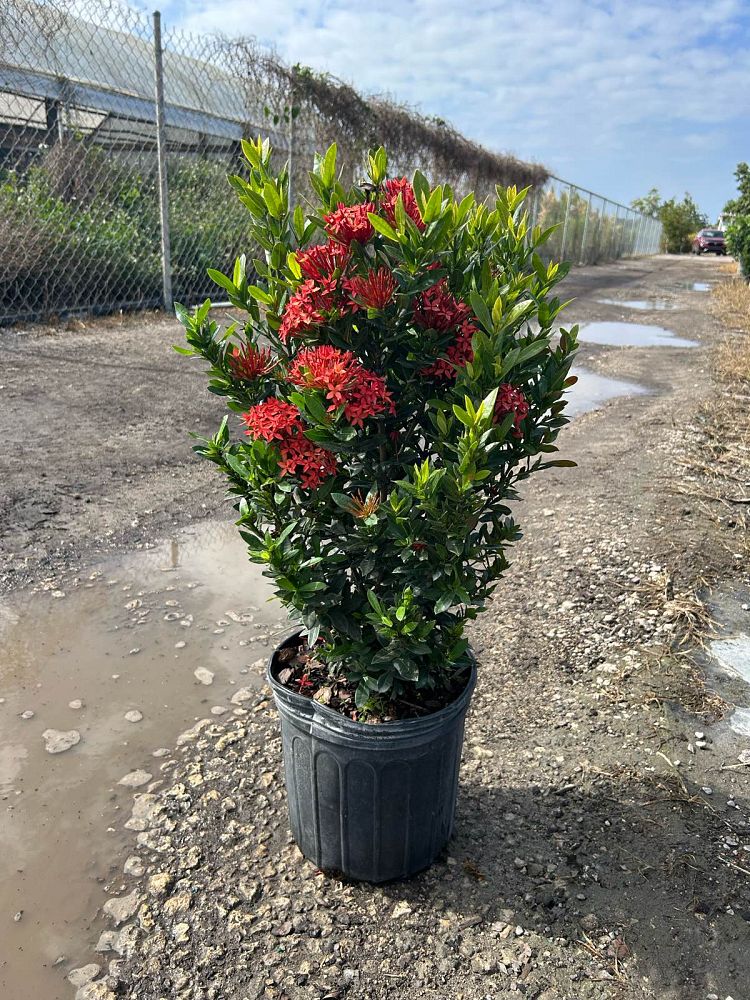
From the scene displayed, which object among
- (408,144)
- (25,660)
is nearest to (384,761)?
(25,660)

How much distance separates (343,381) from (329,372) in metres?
0.04

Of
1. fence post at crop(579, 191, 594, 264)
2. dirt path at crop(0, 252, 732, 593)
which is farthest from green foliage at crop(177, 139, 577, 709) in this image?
fence post at crop(579, 191, 594, 264)

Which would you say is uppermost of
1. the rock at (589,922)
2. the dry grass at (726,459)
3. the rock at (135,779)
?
the dry grass at (726,459)

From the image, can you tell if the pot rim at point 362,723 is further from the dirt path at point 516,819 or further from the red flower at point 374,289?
the red flower at point 374,289

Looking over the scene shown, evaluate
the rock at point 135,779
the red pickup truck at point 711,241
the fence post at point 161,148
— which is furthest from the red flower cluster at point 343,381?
the red pickup truck at point 711,241

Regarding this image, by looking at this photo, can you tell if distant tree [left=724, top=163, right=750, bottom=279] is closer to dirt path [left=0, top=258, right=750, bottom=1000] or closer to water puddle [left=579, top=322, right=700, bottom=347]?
water puddle [left=579, top=322, right=700, bottom=347]

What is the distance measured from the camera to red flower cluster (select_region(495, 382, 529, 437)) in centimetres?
167

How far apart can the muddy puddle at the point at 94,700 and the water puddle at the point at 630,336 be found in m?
8.10

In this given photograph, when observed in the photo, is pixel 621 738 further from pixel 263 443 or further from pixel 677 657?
pixel 263 443

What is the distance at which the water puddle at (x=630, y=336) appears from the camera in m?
10.4

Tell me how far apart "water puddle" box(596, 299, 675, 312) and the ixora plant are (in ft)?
46.2

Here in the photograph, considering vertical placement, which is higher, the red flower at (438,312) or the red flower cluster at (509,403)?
the red flower at (438,312)

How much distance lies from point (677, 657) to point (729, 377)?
18.6 ft

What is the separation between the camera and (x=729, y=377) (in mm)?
7773
